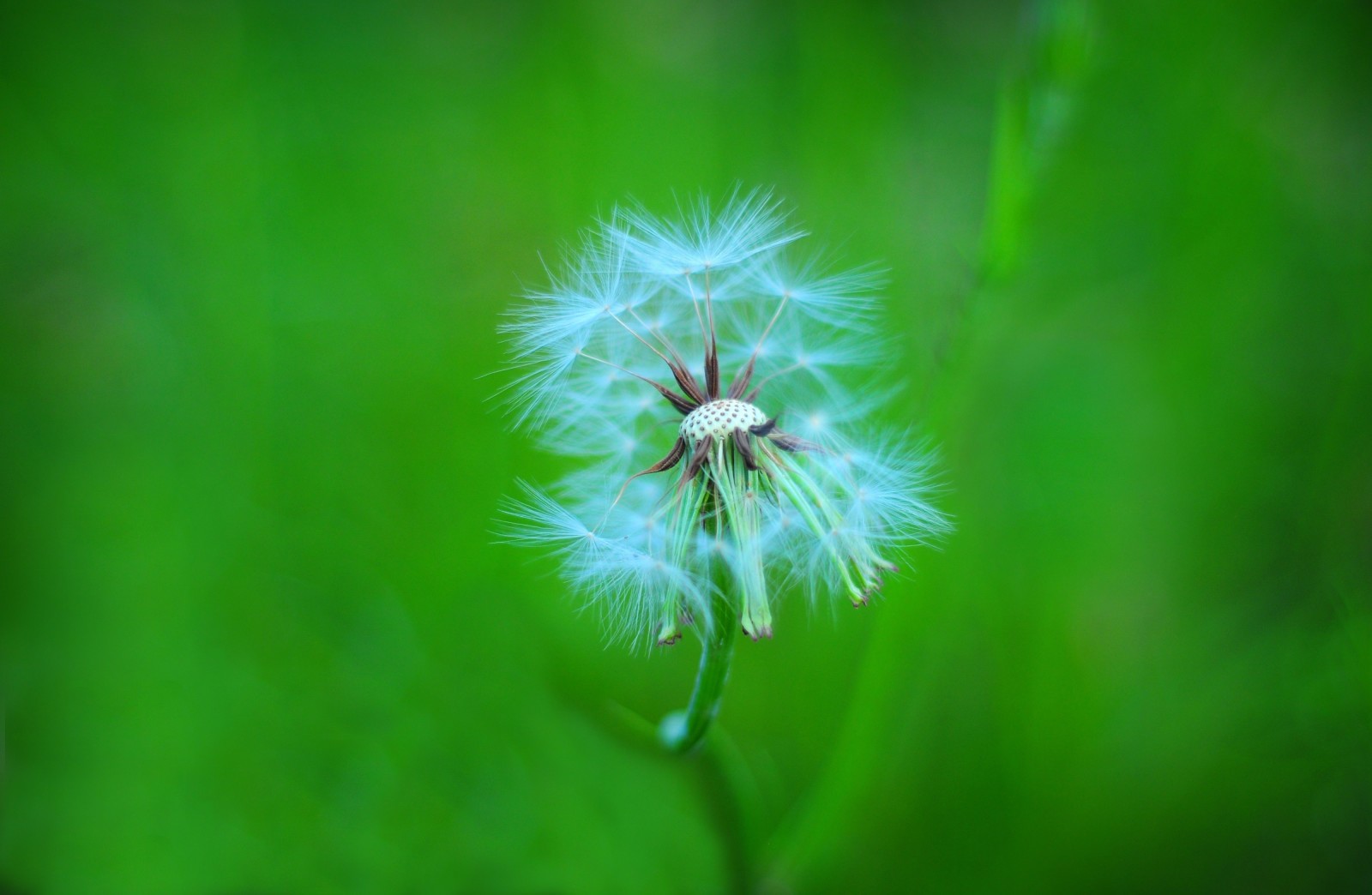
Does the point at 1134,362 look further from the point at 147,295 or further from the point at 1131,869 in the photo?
the point at 147,295

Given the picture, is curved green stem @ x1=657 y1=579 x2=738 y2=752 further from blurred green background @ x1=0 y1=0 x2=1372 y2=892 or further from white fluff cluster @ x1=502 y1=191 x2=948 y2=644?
blurred green background @ x1=0 y1=0 x2=1372 y2=892

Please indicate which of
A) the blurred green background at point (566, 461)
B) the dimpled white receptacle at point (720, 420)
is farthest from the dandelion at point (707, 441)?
the blurred green background at point (566, 461)

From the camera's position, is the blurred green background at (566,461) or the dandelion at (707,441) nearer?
the dandelion at (707,441)

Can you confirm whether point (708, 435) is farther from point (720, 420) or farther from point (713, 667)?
point (713, 667)

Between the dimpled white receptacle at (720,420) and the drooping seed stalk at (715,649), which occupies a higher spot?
the dimpled white receptacle at (720,420)

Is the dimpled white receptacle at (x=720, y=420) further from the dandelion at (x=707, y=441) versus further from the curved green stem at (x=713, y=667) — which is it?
the curved green stem at (x=713, y=667)

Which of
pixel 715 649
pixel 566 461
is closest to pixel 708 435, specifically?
pixel 715 649

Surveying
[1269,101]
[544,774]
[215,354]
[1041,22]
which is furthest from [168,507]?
[1269,101]
